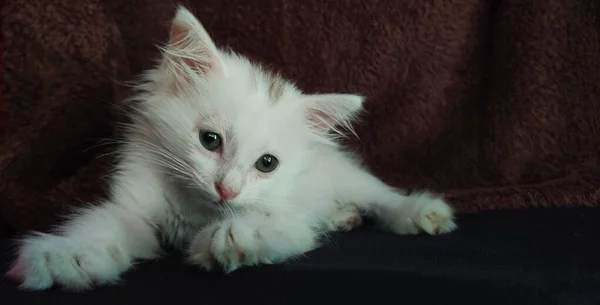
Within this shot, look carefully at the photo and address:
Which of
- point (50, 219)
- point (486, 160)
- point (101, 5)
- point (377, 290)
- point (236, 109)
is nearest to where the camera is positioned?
point (377, 290)

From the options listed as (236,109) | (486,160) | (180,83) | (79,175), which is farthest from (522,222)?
(79,175)

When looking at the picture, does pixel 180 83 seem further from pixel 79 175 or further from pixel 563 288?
pixel 563 288

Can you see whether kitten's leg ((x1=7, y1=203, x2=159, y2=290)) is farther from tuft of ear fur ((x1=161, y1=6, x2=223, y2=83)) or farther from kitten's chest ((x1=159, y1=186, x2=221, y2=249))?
tuft of ear fur ((x1=161, y1=6, x2=223, y2=83))

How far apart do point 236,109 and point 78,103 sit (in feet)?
1.33

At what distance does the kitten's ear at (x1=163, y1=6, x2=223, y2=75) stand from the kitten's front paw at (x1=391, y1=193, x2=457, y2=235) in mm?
484

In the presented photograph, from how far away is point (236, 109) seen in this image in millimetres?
1164

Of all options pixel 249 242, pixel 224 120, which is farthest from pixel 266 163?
pixel 249 242

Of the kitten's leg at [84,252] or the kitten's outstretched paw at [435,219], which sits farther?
the kitten's outstretched paw at [435,219]

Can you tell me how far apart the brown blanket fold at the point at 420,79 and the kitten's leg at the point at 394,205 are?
18 centimetres

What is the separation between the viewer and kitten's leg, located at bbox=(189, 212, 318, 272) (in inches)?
38.5

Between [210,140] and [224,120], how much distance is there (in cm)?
4

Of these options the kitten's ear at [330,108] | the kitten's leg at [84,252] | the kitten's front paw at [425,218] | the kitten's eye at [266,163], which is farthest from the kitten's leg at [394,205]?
the kitten's leg at [84,252]

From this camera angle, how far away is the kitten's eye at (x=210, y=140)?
114 centimetres

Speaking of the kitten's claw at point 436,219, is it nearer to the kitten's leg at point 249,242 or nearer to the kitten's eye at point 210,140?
the kitten's leg at point 249,242
